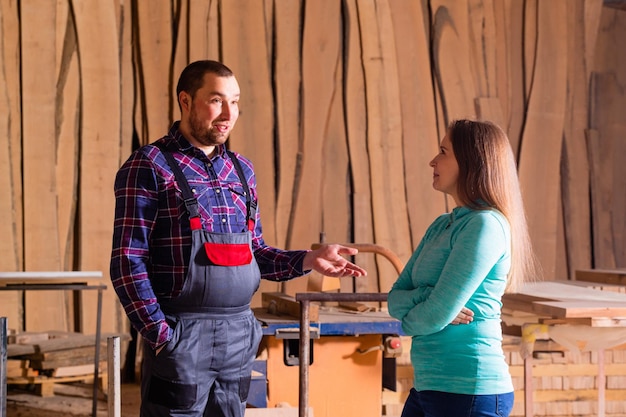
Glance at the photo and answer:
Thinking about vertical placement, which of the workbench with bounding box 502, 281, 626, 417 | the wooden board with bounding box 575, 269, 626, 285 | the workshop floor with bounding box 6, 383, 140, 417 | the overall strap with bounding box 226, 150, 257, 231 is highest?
the overall strap with bounding box 226, 150, 257, 231

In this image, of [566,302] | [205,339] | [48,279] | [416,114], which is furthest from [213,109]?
[416,114]

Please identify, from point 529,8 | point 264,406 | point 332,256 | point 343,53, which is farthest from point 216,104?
point 529,8

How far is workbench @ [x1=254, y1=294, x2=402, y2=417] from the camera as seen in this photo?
3.56 m

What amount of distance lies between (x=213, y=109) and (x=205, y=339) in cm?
68

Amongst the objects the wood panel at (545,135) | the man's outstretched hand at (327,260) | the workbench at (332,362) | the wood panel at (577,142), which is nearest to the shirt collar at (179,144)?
the man's outstretched hand at (327,260)

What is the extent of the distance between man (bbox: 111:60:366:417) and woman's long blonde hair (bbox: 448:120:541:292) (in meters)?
0.68

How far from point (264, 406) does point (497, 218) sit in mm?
1603

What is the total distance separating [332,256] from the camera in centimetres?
275

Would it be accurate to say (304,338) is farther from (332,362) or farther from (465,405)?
(465,405)

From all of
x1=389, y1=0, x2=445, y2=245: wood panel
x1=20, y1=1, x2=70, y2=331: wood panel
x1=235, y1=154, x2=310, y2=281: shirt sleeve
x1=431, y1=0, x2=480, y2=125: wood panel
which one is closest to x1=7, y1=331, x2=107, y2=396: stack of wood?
x1=20, y1=1, x2=70, y2=331: wood panel

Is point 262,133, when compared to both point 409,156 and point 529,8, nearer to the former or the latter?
point 409,156

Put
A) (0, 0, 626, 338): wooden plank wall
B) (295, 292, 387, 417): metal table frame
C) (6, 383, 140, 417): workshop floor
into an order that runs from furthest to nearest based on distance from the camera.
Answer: (0, 0, 626, 338): wooden plank wall < (6, 383, 140, 417): workshop floor < (295, 292, 387, 417): metal table frame

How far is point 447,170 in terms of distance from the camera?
2.38m

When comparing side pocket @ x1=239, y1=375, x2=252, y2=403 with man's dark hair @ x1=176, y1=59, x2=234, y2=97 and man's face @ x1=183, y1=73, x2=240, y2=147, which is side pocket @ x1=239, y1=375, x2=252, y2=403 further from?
man's dark hair @ x1=176, y1=59, x2=234, y2=97
